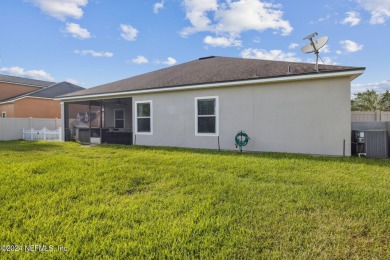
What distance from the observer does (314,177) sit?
4906 mm

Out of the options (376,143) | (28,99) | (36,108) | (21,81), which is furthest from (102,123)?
(21,81)

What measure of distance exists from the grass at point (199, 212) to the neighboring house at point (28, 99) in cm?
1740

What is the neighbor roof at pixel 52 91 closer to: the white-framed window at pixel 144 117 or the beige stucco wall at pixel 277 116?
the white-framed window at pixel 144 117

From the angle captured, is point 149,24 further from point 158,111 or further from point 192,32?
point 158,111

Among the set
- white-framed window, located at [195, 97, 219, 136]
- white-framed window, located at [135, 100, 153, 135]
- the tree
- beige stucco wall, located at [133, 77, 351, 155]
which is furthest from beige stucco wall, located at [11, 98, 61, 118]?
the tree

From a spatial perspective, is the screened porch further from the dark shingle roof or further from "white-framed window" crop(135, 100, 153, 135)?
the dark shingle roof

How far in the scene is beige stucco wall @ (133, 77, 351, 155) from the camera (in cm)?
719

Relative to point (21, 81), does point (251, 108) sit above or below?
below

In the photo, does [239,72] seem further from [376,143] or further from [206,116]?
[376,143]

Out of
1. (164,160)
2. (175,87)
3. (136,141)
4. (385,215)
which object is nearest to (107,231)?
(385,215)

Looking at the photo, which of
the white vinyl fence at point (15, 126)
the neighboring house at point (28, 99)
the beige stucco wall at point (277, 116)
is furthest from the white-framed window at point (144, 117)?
the neighboring house at point (28, 99)

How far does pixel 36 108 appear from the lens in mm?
20281

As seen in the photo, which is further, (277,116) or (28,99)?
(28,99)

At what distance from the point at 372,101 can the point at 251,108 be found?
15691 millimetres
